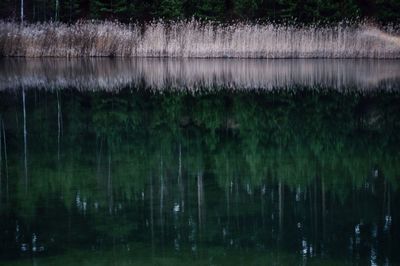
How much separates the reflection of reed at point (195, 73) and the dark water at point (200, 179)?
5.73ft

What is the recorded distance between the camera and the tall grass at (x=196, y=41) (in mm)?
23609

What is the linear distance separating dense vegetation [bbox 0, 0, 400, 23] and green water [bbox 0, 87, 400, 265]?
13973mm

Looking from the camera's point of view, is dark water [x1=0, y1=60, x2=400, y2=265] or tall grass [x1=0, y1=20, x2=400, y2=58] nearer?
dark water [x1=0, y1=60, x2=400, y2=265]

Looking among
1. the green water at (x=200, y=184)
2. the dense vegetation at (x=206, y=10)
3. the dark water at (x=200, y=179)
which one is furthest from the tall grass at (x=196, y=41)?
the green water at (x=200, y=184)

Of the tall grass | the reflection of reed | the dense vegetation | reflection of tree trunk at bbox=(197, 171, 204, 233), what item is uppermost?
the dense vegetation

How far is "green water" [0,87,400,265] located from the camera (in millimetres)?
6059

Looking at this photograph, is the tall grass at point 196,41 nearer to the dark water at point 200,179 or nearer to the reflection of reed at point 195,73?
the reflection of reed at point 195,73

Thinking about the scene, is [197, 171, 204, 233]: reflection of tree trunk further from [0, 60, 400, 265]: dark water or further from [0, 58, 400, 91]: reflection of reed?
[0, 58, 400, 91]: reflection of reed

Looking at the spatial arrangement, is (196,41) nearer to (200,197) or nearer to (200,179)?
(200,179)

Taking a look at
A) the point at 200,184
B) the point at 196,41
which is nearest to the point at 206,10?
the point at 196,41

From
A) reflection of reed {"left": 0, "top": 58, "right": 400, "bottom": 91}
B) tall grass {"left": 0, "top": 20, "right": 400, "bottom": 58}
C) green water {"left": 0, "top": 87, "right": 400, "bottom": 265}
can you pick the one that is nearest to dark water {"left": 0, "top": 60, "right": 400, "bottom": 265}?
green water {"left": 0, "top": 87, "right": 400, "bottom": 265}

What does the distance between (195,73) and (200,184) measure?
37.6 feet

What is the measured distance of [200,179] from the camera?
27.2 feet

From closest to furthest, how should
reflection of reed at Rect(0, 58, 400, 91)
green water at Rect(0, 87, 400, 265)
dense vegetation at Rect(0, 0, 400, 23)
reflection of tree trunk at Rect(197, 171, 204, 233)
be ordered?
green water at Rect(0, 87, 400, 265) → reflection of tree trunk at Rect(197, 171, 204, 233) → reflection of reed at Rect(0, 58, 400, 91) → dense vegetation at Rect(0, 0, 400, 23)
